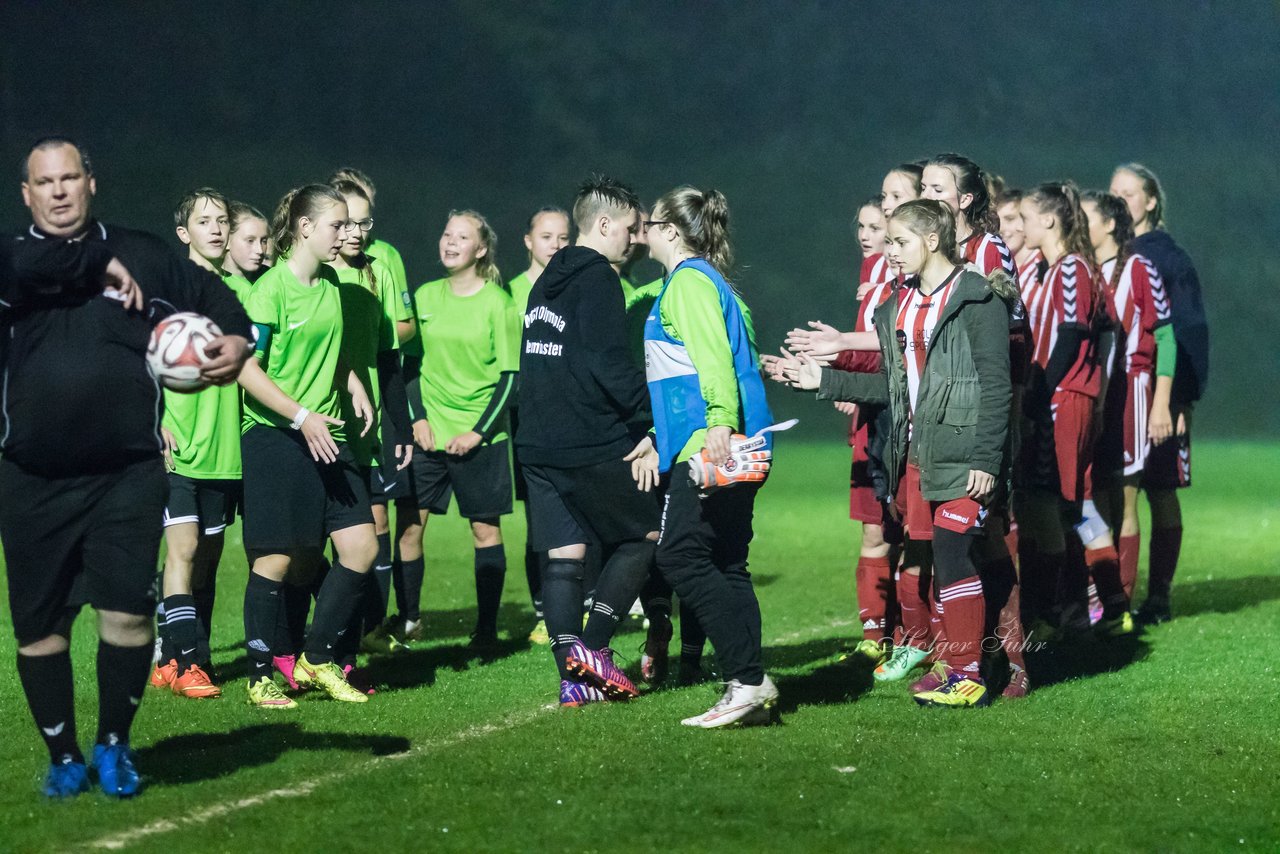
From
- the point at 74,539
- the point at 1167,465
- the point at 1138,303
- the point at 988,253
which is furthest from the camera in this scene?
the point at 1167,465

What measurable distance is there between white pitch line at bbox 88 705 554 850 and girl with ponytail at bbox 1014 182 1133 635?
9.17 feet

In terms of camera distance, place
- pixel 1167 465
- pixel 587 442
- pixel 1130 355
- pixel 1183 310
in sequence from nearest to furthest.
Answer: pixel 587 442 → pixel 1130 355 → pixel 1167 465 → pixel 1183 310

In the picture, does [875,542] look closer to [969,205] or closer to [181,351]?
[969,205]

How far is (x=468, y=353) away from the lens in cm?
767

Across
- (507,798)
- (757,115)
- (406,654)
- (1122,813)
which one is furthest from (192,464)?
(757,115)

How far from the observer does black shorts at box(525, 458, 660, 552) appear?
582 centimetres

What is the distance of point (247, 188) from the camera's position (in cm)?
1814

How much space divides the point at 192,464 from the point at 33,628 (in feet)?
6.77

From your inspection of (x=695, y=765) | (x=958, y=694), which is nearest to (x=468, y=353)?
(x=958, y=694)

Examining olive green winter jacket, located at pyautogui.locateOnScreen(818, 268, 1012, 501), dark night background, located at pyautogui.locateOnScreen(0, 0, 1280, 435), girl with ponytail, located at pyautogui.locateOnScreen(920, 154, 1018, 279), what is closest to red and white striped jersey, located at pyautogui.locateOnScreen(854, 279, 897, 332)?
girl with ponytail, located at pyautogui.locateOnScreen(920, 154, 1018, 279)

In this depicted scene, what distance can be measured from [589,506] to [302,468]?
1.14 metres

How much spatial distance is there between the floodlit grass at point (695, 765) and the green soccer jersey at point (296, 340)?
3.86ft

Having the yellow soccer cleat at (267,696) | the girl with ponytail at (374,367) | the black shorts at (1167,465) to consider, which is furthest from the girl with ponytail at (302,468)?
the black shorts at (1167,465)

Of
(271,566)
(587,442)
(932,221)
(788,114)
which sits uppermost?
(788,114)
